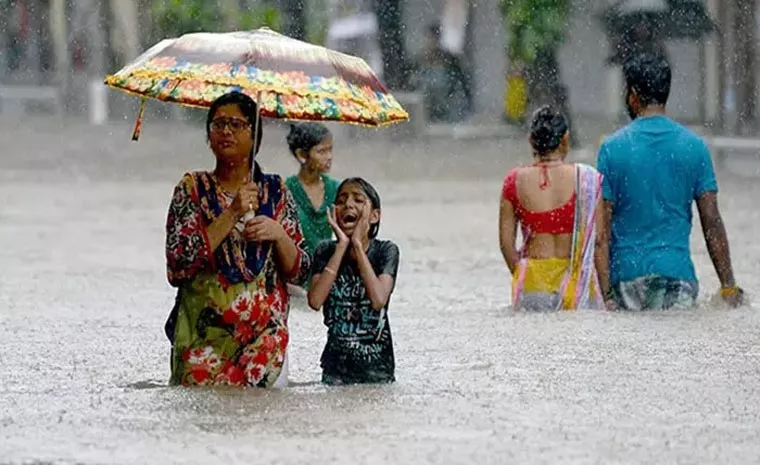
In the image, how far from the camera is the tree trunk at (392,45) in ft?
118

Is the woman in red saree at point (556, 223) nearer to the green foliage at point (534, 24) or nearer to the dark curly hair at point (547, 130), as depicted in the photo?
the dark curly hair at point (547, 130)

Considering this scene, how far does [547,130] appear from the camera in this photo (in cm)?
1097

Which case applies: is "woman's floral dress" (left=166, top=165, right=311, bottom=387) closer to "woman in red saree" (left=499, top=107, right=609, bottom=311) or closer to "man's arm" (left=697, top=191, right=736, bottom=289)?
"woman in red saree" (left=499, top=107, right=609, bottom=311)

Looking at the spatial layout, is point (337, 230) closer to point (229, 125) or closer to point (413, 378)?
point (229, 125)

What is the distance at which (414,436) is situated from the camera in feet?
23.8

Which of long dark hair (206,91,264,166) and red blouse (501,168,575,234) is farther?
red blouse (501,168,575,234)

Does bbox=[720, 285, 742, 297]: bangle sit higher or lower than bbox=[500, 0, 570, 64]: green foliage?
lower

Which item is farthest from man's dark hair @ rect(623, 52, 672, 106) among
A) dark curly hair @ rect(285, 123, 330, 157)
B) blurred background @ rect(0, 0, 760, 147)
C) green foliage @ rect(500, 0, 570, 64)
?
green foliage @ rect(500, 0, 570, 64)

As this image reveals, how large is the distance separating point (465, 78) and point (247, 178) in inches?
1362

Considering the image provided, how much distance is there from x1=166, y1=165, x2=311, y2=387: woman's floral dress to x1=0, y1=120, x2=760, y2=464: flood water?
13 centimetres

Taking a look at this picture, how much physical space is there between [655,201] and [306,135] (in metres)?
2.06

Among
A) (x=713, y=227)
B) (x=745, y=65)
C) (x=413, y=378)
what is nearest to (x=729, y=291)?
(x=713, y=227)

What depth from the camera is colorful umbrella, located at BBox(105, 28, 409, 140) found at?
798 centimetres

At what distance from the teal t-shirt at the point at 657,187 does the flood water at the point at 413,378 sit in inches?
11.9
